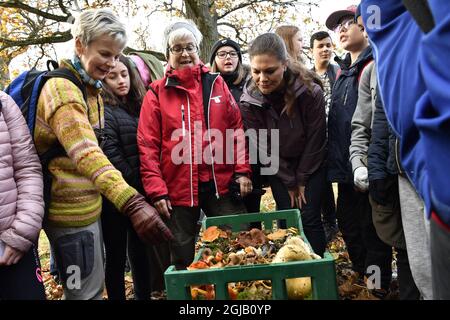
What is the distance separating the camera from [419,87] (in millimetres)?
929

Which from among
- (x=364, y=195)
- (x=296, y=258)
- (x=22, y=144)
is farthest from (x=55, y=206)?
(x=364, y=195)

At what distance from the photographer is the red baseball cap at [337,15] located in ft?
11.5

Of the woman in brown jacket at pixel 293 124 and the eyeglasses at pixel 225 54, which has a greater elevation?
the eyeglasses at pixel 225 54

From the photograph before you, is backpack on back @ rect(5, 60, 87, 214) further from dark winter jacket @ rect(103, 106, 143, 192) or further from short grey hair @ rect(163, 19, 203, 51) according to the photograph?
short grey hair @ rect(163, 19, 203, 51)

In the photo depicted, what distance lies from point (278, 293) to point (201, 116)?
1776 millimetres

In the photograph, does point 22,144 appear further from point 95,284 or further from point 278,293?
point 278,293

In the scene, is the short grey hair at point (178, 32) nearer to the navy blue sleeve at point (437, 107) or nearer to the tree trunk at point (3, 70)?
the navy blue sleeve at point (437, 107)

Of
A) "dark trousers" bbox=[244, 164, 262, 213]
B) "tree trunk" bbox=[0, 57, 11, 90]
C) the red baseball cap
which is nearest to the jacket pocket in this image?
"dark trousers" bbox=[244, 164, 262, 213]

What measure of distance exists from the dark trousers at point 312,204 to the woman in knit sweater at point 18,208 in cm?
167

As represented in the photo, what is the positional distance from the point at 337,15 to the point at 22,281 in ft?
9.95

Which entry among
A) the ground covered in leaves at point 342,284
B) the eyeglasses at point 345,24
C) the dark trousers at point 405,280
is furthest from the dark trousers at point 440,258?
the eyeglasses at point 345,24

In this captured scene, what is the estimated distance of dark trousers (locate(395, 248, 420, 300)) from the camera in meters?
2.51

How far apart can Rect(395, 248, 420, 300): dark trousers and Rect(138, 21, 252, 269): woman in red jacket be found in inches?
43.6

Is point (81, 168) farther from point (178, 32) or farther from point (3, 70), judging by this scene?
point (3, 70)
